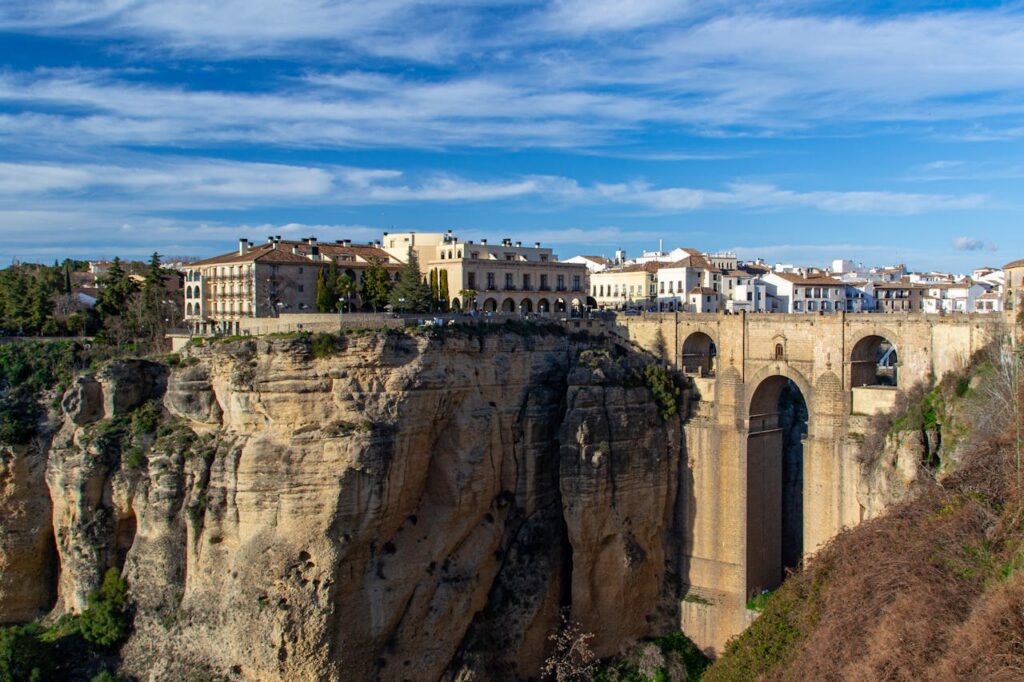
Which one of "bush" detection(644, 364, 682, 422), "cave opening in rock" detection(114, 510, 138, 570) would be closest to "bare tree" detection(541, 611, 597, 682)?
"bush" detection(644, 364, 682, 422)

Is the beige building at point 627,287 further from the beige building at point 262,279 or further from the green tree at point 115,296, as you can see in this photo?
the green tree at point 115,296

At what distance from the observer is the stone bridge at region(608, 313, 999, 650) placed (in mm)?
30062

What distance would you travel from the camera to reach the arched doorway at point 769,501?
32.9 metres

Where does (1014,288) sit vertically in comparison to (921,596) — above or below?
above

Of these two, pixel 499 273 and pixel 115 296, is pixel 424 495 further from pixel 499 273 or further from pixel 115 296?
pixel 115 296

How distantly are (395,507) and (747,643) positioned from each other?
39.8 feet

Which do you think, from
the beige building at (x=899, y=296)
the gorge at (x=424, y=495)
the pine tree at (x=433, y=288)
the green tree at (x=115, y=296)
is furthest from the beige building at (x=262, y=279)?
the beige building at (x=899, y=296)

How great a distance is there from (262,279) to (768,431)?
22.5 m

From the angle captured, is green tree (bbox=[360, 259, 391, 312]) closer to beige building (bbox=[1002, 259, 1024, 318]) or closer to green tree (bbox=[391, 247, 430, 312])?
green tree (bbox=[391, 247, 430, 312])

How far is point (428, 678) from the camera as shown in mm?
28828

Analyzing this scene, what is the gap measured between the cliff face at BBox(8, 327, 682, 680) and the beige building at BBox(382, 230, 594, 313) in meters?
8.49

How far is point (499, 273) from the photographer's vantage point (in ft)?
140

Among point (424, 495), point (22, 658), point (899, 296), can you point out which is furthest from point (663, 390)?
point (899, 296)

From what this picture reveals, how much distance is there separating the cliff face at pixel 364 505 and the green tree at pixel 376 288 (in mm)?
10110
